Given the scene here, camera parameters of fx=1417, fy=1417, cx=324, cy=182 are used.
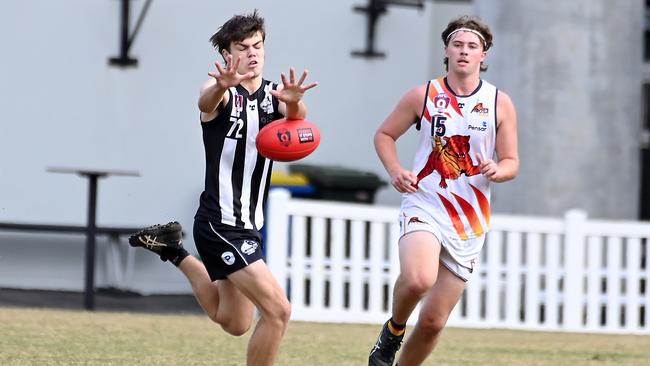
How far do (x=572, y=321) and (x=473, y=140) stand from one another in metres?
5.72

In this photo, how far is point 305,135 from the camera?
6816 mm

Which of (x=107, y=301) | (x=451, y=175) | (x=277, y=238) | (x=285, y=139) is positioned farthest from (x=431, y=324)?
(x=107, y=301)

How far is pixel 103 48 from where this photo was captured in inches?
561

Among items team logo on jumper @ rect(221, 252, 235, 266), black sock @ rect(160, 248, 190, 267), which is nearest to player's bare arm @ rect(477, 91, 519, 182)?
team logo on jumper @ rect(221, 252, 235, 266)

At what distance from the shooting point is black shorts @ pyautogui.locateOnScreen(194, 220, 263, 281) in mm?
6699

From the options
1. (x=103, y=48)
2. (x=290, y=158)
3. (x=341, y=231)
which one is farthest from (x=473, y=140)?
(x=103, y=48)

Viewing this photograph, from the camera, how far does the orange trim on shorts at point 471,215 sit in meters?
7.09

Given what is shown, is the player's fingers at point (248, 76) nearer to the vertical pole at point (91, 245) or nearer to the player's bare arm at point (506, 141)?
the player's bare arm at point (506, 141)

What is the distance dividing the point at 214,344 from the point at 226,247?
10.2 feet

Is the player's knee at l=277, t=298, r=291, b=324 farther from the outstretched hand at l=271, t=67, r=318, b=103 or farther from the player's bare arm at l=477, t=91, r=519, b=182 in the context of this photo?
the player's bare arm at l=477, t=91, r=519, b=182

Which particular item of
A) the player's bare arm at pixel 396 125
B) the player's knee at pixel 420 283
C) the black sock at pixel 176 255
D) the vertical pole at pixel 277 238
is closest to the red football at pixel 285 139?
the player's bare arm at pixel 396 125

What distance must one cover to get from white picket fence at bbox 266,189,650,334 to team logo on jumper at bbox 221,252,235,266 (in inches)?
210

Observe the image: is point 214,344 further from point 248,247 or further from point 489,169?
point 489,169

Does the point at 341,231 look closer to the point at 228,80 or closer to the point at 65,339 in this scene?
the point at 65,339
